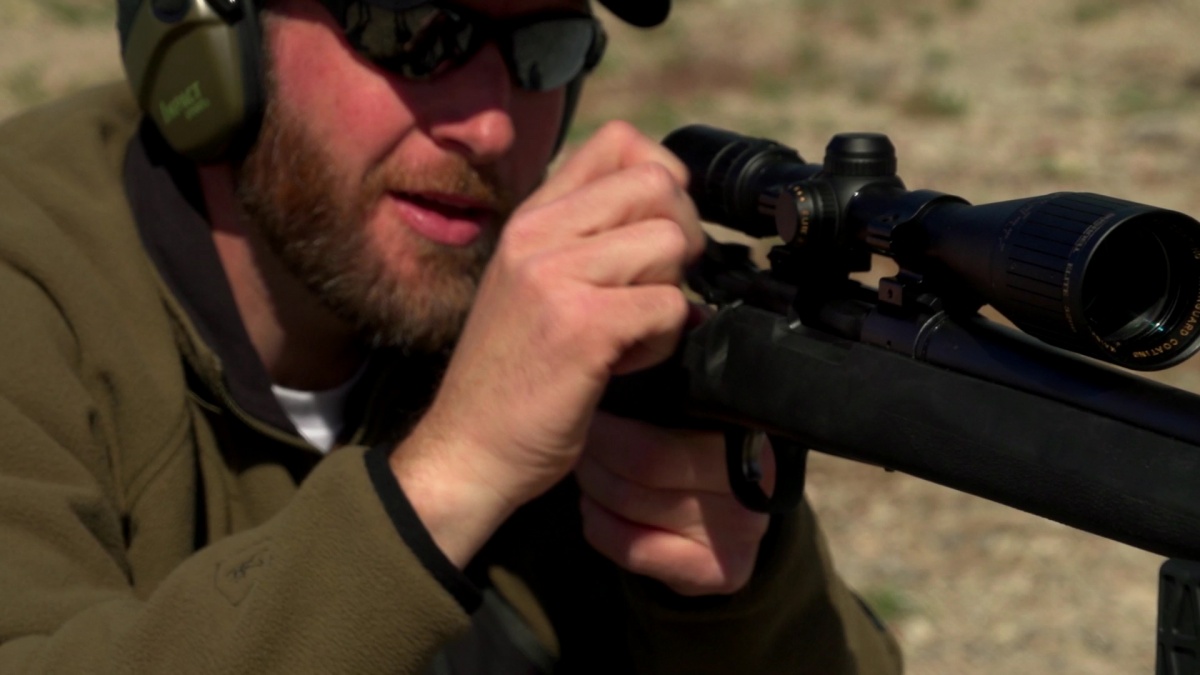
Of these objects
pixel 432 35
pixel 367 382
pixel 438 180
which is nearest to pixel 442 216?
pixel 438 180

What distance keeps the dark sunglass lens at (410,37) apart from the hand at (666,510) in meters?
0.70

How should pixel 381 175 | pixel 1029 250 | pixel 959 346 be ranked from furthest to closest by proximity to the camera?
pixel 381 175
pixel 959 346
pixel 1029 250

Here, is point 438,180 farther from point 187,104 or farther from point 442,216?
point 187,104

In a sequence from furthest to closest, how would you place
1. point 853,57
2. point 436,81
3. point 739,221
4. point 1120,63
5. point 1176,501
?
point 853,57
point 1120,63
point 436,81
point 739,221
point 1176,501

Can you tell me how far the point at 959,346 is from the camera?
Answer: 6.37ft

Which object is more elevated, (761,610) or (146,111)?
(146,111)

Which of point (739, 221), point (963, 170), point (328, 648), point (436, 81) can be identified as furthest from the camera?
point (963, 170)

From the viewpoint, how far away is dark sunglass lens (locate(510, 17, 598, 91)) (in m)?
2.90

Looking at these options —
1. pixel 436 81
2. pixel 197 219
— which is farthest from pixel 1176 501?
pixel 197 219

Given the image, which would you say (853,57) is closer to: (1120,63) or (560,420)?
(1120,63)

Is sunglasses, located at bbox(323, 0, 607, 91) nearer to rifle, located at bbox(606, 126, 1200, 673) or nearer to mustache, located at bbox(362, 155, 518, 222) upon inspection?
mustache, located at bbox(362, 155, 518, 222)

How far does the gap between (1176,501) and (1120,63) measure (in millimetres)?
11501

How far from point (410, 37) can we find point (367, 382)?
799mm

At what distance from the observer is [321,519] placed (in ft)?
6.94
